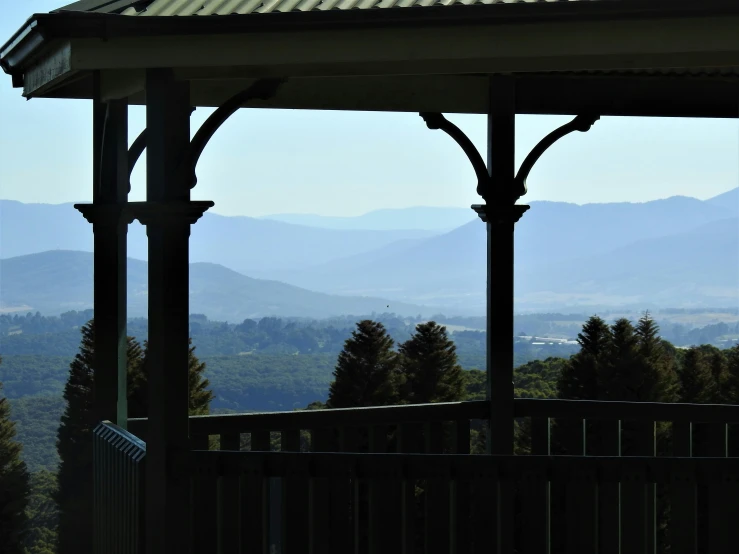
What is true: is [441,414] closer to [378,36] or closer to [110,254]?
[110,254]

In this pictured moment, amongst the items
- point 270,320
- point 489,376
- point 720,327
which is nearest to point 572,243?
point 720,327

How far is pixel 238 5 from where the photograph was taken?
4.38 m

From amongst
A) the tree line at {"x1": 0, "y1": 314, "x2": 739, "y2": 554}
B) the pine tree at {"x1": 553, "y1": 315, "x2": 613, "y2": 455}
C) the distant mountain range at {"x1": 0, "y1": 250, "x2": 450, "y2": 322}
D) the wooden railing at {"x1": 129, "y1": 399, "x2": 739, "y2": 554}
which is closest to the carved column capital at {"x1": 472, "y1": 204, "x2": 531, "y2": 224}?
the wooden railing at {"x1": 129, "y1": 399, "x2": 739, "y2": 554}

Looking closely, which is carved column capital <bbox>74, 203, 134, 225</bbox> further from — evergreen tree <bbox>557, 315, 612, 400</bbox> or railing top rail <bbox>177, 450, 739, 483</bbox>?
evergreen tree <bbox>557, 315, 612, 400</bbox>

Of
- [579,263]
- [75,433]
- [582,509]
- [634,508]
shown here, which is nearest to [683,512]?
[634,508]

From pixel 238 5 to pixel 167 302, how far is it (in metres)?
1.43

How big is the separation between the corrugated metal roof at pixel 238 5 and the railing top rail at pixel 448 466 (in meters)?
2.00

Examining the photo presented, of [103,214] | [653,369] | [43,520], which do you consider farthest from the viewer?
[43,520]

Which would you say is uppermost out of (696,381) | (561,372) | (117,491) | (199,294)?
(199,294)

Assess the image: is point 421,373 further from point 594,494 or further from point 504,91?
point 594,494

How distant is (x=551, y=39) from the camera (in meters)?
4.16

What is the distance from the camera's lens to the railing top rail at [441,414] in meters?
6.33

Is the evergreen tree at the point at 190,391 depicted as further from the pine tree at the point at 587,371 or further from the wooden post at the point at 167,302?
the wooden post at the point at 167,302

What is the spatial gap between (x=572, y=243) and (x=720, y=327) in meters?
59.6
